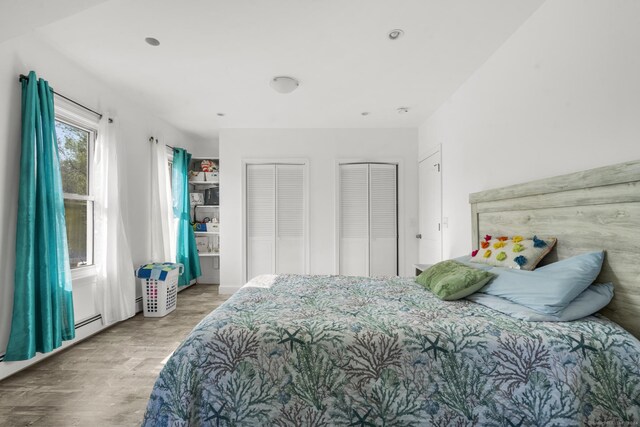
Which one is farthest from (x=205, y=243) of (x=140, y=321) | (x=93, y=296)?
(x=93, y=296)

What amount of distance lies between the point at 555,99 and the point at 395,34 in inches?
45.7

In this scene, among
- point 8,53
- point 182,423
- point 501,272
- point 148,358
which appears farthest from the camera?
point 148,358

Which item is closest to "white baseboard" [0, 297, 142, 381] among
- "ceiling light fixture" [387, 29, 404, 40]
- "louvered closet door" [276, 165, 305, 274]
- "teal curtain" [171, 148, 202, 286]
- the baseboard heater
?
the baseboard heater

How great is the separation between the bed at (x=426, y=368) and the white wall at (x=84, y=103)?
1.93 meters

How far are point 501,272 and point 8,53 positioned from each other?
3.69 meters

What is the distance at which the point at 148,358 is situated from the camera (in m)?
2.59

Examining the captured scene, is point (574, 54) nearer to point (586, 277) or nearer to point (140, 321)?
point (586, 277)

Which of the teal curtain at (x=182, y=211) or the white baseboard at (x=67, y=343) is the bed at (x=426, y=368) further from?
the teal curtain at (x=182, y=211)

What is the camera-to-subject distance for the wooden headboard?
1.40m

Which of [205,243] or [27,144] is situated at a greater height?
[27,144]

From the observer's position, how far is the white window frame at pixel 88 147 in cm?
276

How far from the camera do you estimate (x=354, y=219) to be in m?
4.66

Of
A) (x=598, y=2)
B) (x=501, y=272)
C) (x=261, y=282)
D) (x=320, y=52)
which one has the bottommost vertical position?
(x=261, y=282)

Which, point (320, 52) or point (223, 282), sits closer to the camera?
point (320, 52)
